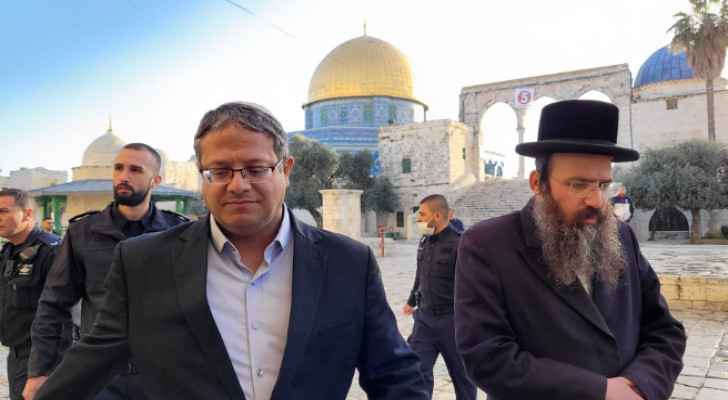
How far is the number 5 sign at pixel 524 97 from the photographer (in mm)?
31484

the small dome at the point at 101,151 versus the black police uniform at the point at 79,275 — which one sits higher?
the small dome at the point at 101,151

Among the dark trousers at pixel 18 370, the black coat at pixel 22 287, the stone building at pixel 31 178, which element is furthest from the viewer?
the stone building at pixel 31 178

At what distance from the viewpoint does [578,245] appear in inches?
69.2

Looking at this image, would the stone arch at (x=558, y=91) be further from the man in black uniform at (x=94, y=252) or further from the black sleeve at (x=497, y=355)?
the black sleeve at (x=497, y=355)

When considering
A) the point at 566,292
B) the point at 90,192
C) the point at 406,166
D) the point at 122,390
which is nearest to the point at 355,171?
the point at 406,166

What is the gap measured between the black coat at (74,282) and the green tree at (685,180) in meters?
21.8

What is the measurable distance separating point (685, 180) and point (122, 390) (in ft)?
74.2

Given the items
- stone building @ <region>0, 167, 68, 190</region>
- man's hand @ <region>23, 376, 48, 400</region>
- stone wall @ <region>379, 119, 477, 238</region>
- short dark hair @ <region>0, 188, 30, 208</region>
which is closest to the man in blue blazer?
man's hand @ <region>23, 376, 48, 400</region>

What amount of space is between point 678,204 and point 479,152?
1415cm

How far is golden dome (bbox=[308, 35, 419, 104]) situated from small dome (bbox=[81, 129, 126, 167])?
45.0ft

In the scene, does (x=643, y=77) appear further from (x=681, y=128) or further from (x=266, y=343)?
(x=266, y=343)

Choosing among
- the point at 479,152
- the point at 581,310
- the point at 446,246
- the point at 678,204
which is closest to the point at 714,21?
the point at 678,204

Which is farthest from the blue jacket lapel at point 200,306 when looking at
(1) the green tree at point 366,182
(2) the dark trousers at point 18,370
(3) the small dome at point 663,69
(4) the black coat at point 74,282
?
(3) the small dome at point 663,69

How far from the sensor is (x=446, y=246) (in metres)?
3.97
